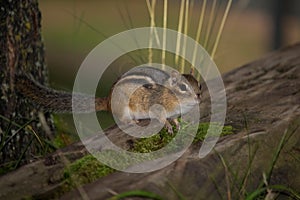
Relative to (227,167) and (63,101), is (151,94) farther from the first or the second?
(227,167)

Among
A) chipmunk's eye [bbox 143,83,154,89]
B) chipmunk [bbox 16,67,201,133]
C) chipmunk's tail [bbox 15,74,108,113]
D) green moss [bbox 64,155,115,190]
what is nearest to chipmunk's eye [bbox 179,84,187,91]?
chipmunk [bbox 16,67,201,133]

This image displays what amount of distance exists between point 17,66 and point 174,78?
3.55 feet

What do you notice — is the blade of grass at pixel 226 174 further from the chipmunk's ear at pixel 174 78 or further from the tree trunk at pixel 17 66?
the tree trunk at pixel 17 66

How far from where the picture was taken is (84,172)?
3.20m

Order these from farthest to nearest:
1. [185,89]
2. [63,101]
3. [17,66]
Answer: [17,66]
[63,101]
[185,89]

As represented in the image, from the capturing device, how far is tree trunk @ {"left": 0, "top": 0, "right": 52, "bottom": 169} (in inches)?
161

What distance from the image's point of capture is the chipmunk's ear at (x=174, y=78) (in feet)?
12.4

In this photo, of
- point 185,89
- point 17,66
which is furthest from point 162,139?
point 17,66

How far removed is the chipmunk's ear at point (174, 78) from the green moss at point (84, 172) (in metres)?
0.77

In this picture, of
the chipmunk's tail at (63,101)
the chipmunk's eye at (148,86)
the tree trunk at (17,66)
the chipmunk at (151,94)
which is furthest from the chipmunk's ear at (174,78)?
the tree trunk at (17,66)

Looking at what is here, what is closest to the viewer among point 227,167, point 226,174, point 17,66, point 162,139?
point 226,174

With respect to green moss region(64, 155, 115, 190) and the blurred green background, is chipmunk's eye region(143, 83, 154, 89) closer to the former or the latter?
green moss region(64, 155, 115, 190)

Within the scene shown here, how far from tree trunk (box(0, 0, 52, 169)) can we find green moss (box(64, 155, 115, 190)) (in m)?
0.81

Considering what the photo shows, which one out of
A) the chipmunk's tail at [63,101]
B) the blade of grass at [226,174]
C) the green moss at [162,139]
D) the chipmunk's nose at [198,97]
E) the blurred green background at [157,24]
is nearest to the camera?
the blade of grass at [226,174]
